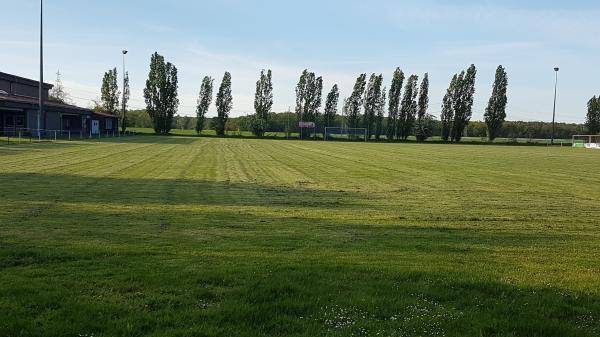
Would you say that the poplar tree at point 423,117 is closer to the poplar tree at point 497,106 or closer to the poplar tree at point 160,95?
the poplar tree at point 497,106

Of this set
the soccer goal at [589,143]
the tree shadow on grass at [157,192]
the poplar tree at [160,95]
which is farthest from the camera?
the poplar tree at [160,95]

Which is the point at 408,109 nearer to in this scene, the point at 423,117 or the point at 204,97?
the point at 423,117

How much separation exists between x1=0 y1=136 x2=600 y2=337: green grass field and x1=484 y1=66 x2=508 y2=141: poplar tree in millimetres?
99557

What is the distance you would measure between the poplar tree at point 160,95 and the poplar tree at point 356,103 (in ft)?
130

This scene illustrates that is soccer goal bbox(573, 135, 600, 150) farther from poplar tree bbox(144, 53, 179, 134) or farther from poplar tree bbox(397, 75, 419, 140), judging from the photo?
poplar tree bbox(144, 53, 179, 134)

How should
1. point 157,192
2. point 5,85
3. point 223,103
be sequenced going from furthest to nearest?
point 223,103, point 5,85, point 157,192

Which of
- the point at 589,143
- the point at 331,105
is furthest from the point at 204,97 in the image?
the point at 589,143

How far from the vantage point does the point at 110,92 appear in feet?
329

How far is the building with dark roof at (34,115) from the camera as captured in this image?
171ft

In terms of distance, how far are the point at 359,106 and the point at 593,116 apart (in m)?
53.0

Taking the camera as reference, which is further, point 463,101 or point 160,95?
point 463,101

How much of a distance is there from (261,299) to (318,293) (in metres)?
0.67

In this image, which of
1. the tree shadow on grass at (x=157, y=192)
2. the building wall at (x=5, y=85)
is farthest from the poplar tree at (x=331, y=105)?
the tree shadow on grass at (x=157, y=192)

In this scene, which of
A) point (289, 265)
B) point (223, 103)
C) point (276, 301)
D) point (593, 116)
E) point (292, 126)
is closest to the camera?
point (276, 301)
